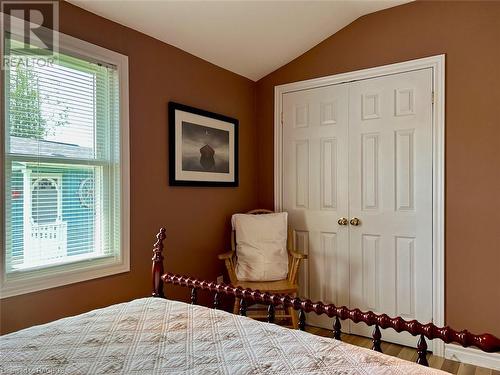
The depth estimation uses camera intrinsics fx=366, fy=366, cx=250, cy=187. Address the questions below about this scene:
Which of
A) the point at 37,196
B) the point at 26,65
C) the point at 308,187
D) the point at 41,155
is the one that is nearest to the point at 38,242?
the point at 37,196

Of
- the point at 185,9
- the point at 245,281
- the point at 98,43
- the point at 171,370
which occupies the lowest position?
the point at 245,281

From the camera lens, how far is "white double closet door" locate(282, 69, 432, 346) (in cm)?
281

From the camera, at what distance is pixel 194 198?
116 inches

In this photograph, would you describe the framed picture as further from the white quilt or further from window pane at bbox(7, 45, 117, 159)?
the white quilt

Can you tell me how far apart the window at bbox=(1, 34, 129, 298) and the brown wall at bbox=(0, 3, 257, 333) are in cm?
8

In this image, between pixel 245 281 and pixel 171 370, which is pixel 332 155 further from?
pixel 171 370

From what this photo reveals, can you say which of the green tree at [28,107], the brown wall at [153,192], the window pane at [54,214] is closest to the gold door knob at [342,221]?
the brown wall at [153,192]

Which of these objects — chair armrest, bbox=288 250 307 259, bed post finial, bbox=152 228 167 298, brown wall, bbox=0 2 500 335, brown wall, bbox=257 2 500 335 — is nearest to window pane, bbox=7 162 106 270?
brown wall, bbox=0 2 500 335

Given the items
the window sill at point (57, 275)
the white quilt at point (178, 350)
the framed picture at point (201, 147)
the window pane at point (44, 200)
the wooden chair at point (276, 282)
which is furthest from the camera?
the wooden chair at point (276, 282)

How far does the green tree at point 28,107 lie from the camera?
189 cm

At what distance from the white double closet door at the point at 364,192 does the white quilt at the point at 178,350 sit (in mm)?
1778

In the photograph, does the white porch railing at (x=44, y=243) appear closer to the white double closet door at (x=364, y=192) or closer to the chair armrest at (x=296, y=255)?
the chair armrest at (x=296, y=255)

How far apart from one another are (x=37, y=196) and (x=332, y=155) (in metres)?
2.26

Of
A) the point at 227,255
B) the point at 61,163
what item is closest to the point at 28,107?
the point at 61,163
